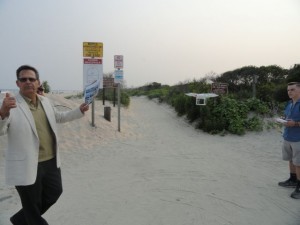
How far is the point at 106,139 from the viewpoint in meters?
9.59

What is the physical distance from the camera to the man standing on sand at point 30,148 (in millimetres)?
2893

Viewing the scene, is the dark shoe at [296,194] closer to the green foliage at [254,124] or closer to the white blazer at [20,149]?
the white blazer at [20,149]

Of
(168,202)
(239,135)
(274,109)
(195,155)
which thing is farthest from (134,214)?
(274,109)

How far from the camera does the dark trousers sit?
305 cm

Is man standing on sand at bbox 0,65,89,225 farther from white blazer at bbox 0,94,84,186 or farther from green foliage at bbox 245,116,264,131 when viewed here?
green foliage at bbox 245,116,264,131

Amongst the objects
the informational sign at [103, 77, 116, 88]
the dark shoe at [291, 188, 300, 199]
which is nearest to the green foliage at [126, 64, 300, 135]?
the informational sign at [103, 77, 116, 88]

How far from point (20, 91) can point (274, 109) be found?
10.4 meters

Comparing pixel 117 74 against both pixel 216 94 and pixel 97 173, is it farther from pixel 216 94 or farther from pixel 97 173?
pixel 97 173

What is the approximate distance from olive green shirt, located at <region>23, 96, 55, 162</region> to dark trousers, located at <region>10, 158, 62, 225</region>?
8 centimetres

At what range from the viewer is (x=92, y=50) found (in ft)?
32.2

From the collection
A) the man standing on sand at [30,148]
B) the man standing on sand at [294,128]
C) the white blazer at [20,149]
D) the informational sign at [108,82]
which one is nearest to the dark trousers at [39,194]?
the man standing on sand at [30,148]

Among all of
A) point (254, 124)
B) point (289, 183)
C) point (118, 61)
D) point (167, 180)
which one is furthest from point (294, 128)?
point (118, 61)

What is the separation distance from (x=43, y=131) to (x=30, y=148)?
26 cm

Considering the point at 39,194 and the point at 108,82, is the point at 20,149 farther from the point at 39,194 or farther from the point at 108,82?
the point at 108,82
